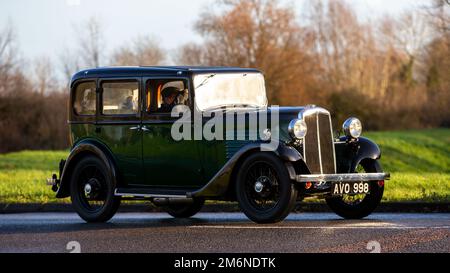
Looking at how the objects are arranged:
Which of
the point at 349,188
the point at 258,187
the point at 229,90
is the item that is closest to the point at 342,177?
the point at 349,188

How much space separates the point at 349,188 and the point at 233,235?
1.92 m

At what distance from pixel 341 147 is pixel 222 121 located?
171 cm

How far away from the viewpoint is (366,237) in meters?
10.0

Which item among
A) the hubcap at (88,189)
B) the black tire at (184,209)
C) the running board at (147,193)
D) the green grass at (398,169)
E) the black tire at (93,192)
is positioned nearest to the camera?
the running board at (147,193)

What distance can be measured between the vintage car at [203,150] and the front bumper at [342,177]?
1 cm

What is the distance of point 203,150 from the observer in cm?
1227

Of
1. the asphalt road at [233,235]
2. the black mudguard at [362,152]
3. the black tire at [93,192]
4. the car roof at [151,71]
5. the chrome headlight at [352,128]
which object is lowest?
the asphalt road at [233,235]

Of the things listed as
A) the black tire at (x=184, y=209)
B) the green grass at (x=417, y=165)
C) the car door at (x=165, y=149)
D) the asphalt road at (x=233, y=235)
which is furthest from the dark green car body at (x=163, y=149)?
the green grass at (x=417, y=165)

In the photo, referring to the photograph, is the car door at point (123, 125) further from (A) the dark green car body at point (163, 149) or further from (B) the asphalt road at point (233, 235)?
(B) the asphalt road at point (233, 235)

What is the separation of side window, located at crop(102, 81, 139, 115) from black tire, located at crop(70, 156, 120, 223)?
29.9 inches

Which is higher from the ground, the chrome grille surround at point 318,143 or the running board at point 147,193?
the chrome grille surround at point 318,143

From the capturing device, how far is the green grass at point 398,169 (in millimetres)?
16625

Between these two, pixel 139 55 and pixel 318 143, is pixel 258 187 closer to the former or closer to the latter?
pixel 318 143

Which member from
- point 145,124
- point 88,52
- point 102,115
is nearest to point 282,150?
point 145,124
